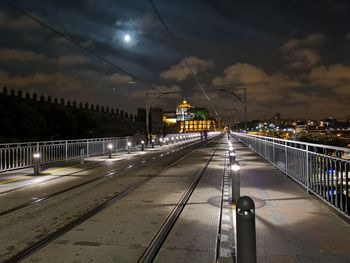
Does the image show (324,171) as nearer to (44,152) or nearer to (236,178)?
(236,178)

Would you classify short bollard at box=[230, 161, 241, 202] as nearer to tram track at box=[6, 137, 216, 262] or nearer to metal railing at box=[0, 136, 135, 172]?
tram track at box=[6, 137, 216, 262]

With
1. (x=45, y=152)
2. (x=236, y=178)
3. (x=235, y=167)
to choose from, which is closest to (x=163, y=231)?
(x=236, y=178)

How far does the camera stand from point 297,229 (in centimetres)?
636

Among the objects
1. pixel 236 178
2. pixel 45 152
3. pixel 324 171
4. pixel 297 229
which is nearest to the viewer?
pixel 297 229

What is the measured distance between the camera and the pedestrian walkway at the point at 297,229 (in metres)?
5.06

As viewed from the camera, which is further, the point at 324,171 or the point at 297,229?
the point at 324,171

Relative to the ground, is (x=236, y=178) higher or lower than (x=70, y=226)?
higher

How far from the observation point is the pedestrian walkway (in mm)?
5059

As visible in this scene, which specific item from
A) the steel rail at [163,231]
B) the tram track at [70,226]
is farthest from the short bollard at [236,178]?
the tram track at [70,226]

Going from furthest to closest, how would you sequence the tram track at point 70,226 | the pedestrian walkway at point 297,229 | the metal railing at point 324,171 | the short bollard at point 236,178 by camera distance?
the short bollard at point 236,178 < the metal railing at point 324,171 < the tram track at point 70,226 < the pedestrian walkway at point 297,229

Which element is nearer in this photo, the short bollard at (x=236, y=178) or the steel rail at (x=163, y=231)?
the steel rail at (x=163, y=231)

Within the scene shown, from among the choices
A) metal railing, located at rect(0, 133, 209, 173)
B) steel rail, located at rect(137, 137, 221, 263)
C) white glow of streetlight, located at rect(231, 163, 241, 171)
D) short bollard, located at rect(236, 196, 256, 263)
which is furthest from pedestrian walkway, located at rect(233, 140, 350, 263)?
metal railing, located at rect(0, 133, 209, 173)

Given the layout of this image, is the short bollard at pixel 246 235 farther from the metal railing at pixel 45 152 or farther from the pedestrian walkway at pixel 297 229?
the metal railing at pixel 45 152

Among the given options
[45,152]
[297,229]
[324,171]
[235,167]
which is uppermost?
[235,167]
